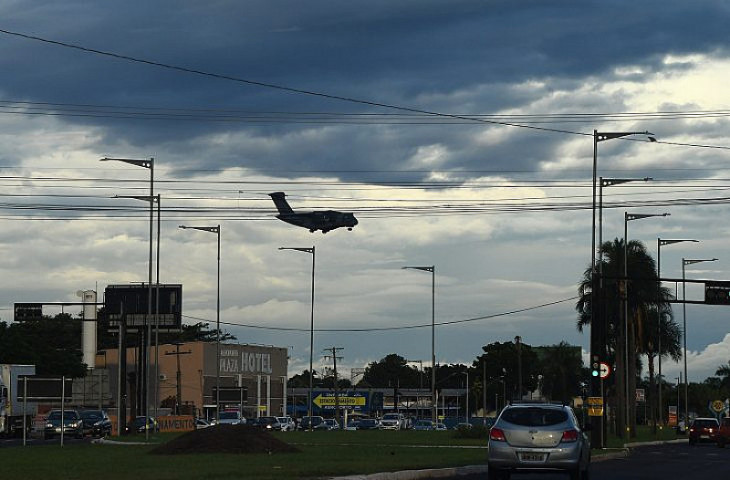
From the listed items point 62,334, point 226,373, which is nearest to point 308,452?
point 226,373

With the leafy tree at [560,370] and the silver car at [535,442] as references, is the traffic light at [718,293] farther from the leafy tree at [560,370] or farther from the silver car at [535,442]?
the leafy tree at [560,370]

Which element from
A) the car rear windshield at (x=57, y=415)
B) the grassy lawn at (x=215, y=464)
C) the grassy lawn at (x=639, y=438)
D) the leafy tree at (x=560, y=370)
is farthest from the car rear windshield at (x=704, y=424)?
the leafy tree at (x=560, y=370)

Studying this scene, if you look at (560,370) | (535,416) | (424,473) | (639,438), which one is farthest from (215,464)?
(560,370)

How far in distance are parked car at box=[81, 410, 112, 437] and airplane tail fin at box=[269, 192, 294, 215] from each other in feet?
54.9

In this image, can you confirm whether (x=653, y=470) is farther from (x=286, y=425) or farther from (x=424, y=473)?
(x=286, y=425)

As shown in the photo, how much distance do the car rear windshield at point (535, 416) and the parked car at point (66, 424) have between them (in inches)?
1916

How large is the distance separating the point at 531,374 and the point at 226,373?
63187 mm

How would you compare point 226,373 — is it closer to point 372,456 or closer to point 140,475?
point 372,456

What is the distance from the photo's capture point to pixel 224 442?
3984 centimetres

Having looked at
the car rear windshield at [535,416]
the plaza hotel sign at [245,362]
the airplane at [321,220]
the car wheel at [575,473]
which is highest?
the airplane at [321,220]

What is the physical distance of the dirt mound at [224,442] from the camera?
3962 centimetres

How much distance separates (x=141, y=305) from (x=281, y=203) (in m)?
39.7

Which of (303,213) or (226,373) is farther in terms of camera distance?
(226,373)

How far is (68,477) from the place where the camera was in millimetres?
25953
